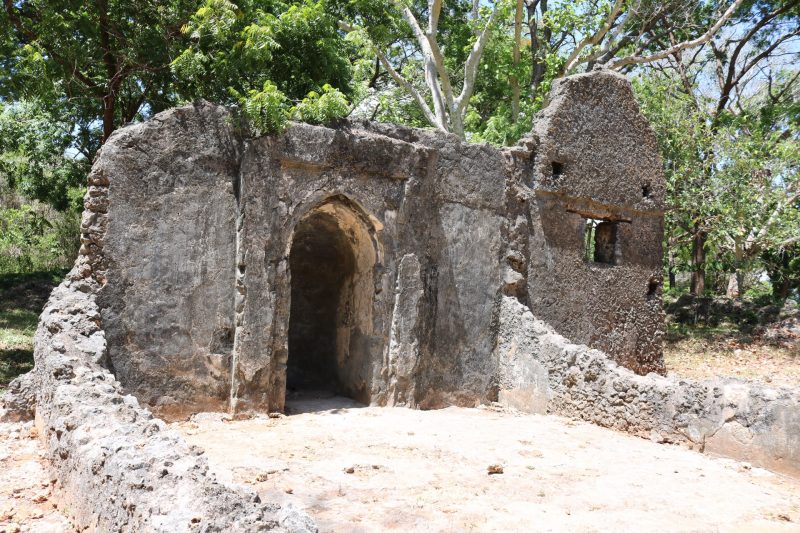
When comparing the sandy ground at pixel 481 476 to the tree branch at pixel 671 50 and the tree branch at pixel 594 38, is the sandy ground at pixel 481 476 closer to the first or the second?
the tree branch at pixel 594 38

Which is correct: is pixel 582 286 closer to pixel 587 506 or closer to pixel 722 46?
pixel 587 506

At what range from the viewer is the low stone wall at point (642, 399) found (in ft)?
19.5

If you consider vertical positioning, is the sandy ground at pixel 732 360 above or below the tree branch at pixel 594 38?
below

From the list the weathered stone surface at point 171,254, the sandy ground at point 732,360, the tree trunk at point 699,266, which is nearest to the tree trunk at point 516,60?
the tree trunk at point 699,266

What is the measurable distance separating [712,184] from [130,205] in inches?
435

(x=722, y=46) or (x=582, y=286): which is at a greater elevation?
(x=722, y=46)

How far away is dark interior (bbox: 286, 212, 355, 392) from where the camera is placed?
30.1 feet

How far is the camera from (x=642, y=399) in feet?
22.9

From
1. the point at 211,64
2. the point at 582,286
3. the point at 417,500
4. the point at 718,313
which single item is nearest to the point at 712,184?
the point at 718,313

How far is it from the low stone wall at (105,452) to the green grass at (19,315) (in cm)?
351

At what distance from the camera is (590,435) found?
23.0ft

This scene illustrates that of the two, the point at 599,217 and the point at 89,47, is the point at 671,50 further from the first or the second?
the point at 89,47

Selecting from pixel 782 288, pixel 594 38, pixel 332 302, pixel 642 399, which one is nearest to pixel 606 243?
pixel 642 399

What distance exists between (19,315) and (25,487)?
381 inches
